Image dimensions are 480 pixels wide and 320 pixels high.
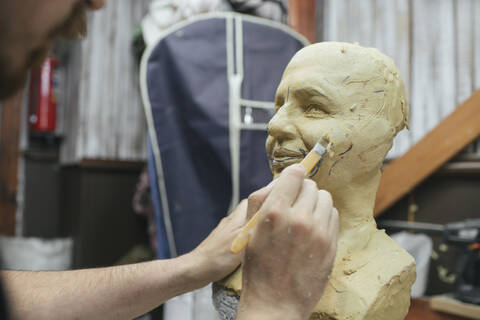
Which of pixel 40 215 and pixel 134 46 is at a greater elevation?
pixel 134 46

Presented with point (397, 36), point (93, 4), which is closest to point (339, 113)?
point (93, 4)

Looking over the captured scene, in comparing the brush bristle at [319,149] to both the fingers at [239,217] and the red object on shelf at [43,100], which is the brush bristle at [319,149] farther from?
the red object on shelf at [43,100]

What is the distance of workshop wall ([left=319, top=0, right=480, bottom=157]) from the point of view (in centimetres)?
157

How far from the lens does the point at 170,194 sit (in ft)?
5.64

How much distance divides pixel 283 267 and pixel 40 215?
282cm

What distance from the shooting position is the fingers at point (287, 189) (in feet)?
2.08

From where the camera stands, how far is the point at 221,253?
36.7 inches

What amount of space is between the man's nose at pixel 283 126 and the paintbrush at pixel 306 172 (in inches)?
3.1

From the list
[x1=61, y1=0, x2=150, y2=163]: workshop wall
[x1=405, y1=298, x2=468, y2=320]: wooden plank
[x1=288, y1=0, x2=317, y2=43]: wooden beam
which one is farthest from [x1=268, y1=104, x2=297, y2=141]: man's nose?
[x1=61, y1=0, x2=150, y2=163]: workshop wall

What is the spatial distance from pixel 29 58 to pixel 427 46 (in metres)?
1.64

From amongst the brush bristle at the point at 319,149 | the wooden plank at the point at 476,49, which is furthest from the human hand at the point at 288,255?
the wooden plank at the point at 476,49

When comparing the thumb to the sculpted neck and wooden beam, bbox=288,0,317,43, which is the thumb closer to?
the sculpted neck

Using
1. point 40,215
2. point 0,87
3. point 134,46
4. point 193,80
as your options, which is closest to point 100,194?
point 40,215

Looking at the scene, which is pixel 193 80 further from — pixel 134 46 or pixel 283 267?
pixel 283 267
